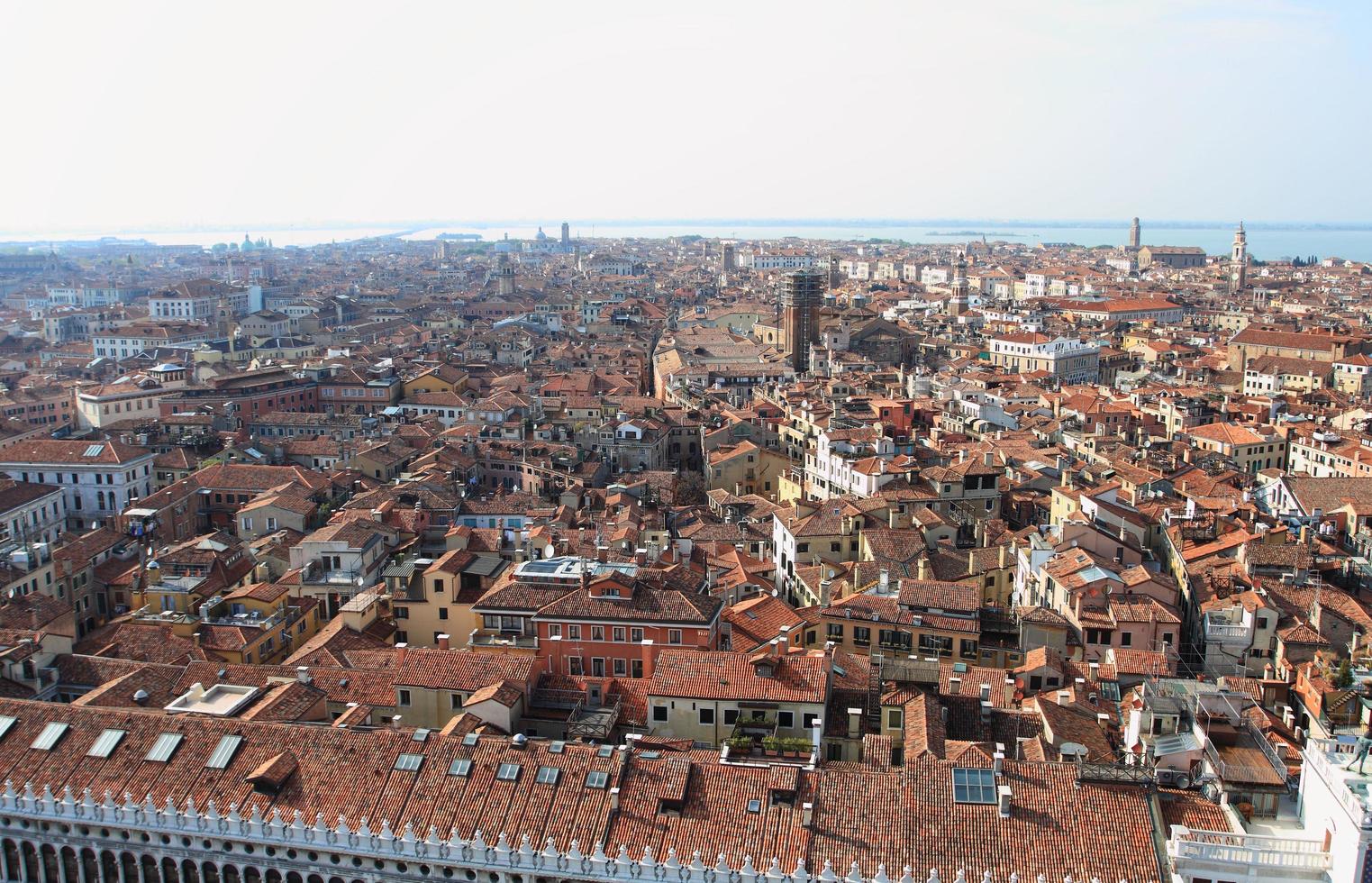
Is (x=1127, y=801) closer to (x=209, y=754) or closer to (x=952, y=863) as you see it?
(x=952, y=863)

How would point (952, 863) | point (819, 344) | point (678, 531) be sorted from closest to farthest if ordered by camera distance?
point (952, 863), point (678, 531), point (819, 344)

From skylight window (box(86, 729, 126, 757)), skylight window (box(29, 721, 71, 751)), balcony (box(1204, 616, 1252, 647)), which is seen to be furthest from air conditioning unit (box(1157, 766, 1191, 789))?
skylight window (box(29, 721, 71, 751))

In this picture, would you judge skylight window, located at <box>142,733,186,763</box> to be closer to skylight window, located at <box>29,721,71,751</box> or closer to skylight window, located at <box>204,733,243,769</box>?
skylight window, located at <box>204,733,243,769</box>

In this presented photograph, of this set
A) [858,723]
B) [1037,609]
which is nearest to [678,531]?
[1037,609]

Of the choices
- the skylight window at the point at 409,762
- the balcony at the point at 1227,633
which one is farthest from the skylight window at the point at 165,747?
the balcony at the point at 1227,633

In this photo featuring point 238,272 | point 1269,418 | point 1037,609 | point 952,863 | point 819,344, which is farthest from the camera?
point 238,272

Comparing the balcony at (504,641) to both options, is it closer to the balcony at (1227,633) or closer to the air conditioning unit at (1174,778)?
the air conditioning unit at (1174,778)

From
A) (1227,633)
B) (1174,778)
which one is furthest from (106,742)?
(1227,633)
